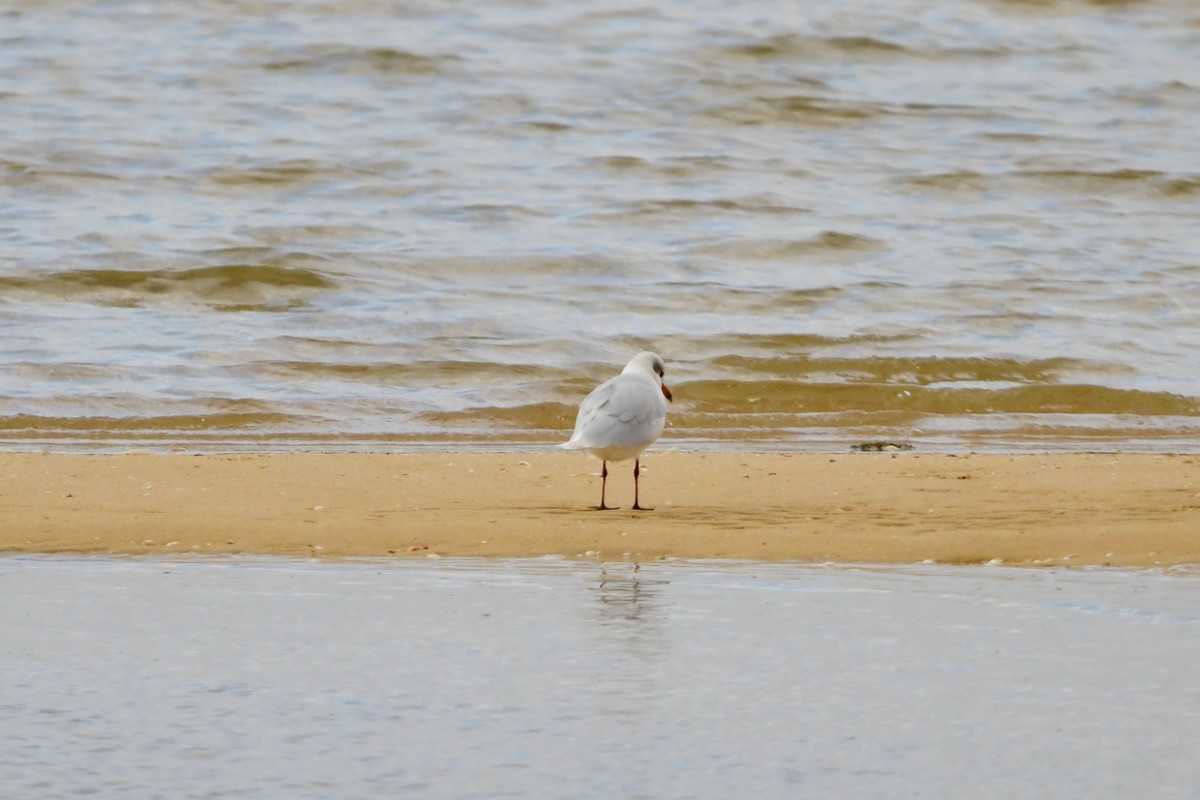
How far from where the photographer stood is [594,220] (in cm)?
1817

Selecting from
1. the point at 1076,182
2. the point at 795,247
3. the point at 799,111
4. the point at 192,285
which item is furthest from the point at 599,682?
the point at 799,111

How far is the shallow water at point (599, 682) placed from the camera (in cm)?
349

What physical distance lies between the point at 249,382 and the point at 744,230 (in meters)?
7.10

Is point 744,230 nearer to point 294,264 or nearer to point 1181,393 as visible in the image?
point 294,264

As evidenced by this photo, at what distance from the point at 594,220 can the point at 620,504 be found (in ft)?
36.2

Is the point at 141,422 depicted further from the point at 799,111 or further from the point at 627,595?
the point at 799,111

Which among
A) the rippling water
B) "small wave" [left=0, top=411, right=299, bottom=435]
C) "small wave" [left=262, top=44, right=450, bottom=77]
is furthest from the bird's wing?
"small wave" [left=262, top=44, right=450, bottom=77]

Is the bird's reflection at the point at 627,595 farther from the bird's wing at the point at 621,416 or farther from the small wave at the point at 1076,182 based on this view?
the small wave at the point at 1076,182

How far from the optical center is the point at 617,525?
21.7ft

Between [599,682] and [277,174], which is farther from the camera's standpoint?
[277,174]

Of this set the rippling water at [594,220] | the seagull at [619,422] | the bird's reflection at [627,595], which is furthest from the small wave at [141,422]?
the bird's reflection at [627,595]

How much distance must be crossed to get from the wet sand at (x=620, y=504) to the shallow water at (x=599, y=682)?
0.42 meters

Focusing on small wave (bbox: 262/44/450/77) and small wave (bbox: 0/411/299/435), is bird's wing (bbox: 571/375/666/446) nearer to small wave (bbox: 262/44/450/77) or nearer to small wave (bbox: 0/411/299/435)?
small wave (bbox: 0/411/299/435)

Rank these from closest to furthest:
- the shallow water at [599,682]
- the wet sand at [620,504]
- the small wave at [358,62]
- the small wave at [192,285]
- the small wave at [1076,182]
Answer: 1. the shallow water at [599,682]
2. the wet sand at [620,504]
3. the small wave at [192,285]
4. the small wave at [1076,182]
5. the small wave at [358,62]
